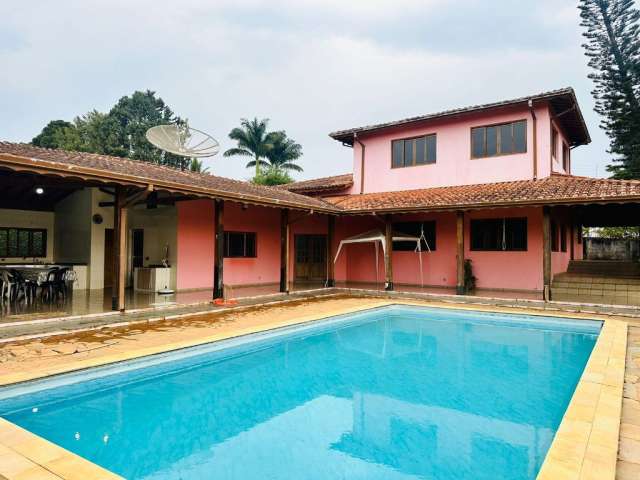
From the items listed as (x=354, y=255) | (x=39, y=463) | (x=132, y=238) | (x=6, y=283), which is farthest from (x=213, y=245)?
(x=39, y=463)

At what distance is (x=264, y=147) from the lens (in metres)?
34.4

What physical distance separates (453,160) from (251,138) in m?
23.1

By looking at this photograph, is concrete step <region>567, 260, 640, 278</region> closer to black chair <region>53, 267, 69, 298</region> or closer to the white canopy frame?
the white canopy frame

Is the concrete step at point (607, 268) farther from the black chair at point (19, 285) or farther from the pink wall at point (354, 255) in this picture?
the black chair at point (19, 285)

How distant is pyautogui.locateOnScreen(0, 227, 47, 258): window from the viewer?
1290 centimetres

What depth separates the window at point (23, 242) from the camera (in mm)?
12898

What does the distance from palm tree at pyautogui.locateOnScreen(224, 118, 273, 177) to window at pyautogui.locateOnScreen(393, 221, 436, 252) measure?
2098 cm

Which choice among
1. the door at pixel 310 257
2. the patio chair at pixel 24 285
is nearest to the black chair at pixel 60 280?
the patio chair at pixel 24 285

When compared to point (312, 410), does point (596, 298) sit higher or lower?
higher

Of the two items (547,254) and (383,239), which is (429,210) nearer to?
(383,239)

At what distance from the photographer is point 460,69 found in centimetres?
2234

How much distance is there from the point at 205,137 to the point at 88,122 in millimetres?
33194

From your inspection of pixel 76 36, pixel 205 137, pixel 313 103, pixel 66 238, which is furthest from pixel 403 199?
pixel 76 36

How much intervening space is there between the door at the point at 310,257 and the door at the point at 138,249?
Answer: 594cm
